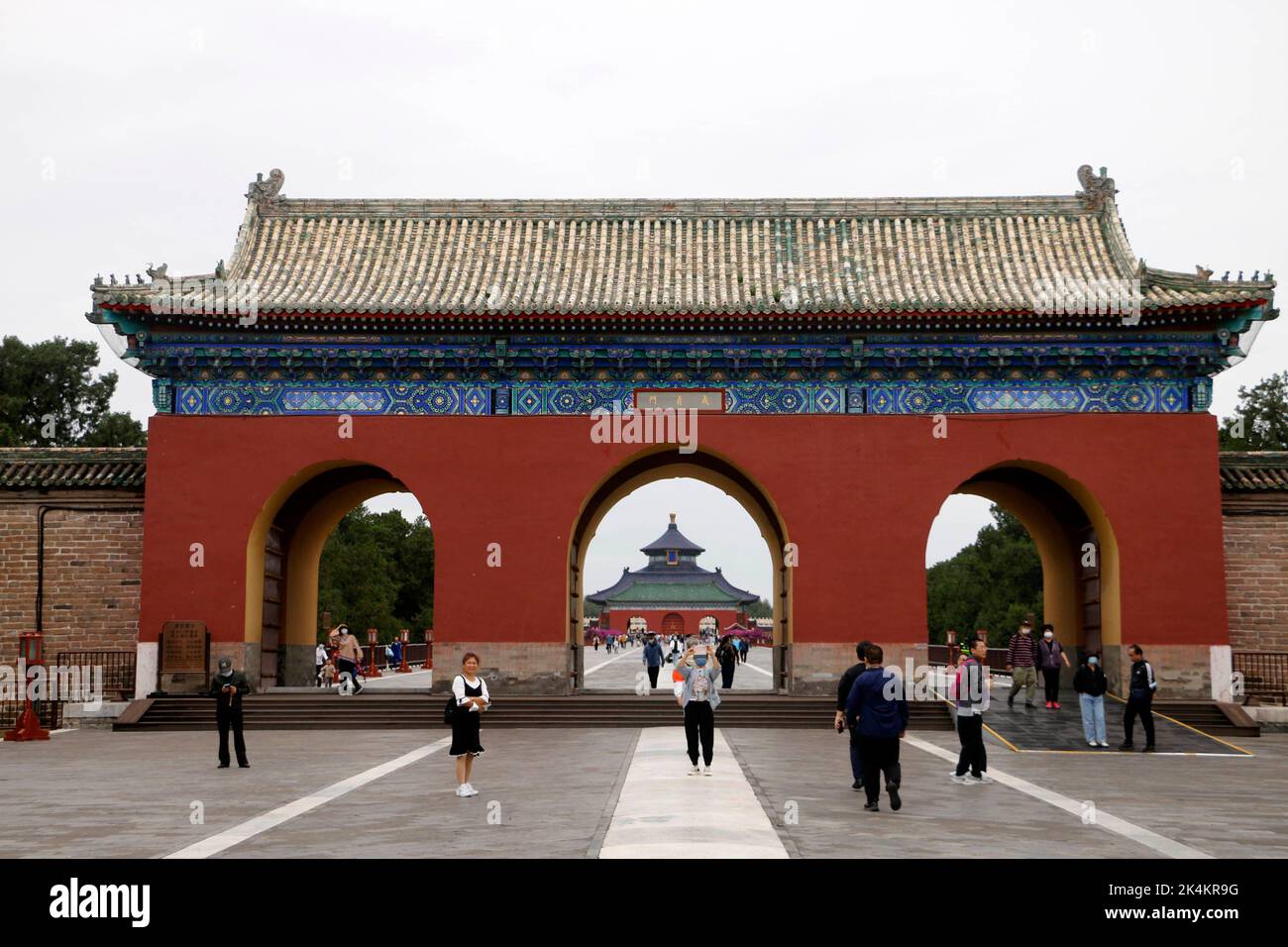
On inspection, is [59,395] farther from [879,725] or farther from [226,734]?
[879,725]

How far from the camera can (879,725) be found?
33.2ft

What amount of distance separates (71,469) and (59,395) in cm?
3260

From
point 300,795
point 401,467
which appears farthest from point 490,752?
point 401,467

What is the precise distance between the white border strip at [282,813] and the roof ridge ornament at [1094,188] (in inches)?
610

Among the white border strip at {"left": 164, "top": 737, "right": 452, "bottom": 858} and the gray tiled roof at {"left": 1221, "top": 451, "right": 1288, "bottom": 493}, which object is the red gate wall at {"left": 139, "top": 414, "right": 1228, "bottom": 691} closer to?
the gray tiled roof at {"left": 1221, "top": 451, "right": 1288, "bottom": 493}

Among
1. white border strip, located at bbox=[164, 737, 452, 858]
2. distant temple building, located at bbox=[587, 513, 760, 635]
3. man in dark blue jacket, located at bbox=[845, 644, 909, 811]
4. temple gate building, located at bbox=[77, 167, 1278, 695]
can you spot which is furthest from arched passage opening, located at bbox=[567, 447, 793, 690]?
distant temple building, located at bbox=[587, 513, 760, 635]

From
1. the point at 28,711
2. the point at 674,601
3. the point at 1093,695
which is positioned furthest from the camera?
the point at 674,601

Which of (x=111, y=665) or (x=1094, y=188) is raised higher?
(x=1094, y=188)

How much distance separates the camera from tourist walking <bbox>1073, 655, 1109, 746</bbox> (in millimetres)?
15750

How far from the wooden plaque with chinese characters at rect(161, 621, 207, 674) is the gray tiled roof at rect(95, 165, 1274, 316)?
4.98 m

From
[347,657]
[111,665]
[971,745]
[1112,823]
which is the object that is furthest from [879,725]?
[111,665]

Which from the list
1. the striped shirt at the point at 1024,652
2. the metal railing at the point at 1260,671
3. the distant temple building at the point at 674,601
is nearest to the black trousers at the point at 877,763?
the striped shirt at the point at 1024,652
